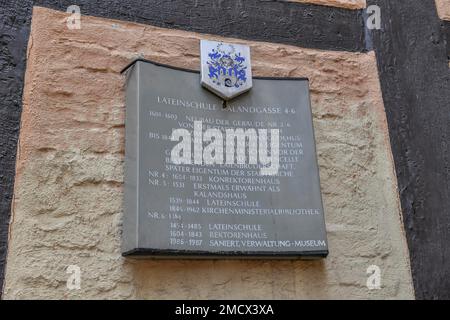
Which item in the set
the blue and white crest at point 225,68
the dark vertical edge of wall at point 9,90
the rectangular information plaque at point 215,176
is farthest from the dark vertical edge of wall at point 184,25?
the rectangular information plaque at point 215,176

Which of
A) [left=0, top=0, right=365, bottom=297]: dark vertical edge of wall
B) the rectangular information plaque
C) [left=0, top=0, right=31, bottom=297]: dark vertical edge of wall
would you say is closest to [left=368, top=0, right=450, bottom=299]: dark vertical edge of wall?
[left=0, top=0, right=365, bottom=297]: dark vertical edge of wall

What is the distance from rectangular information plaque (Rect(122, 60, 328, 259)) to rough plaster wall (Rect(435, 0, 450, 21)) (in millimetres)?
874

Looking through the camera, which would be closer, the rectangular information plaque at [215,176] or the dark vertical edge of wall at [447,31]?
the rectangular information plaque at [215,176]

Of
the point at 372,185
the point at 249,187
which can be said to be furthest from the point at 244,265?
the point at 372,185

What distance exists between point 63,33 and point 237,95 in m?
0.64

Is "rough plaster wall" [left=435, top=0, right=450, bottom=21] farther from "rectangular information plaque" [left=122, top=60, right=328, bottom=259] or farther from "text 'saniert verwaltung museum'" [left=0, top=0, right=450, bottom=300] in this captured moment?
"rectangular information plaque" [left=122, top=60, right=328, bottom=259]

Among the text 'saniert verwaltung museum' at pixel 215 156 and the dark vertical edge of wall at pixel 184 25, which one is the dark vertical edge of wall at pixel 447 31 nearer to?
the text 'saniert verwaltung museum' at pixel 215 156

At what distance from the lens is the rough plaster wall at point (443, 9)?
279cm

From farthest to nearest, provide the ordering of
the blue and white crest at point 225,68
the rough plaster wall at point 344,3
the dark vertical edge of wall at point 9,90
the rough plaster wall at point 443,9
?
the rough plaster wall at point 443,9 → the rough plaster wall at point 344,3 → the blue and white crest at point 225,68 → the dark vertical edge of wall at point 9,90

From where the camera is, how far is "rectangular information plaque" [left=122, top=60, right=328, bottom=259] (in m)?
2.05

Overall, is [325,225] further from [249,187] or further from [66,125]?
[66,125]

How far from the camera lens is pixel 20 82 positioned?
2164mm

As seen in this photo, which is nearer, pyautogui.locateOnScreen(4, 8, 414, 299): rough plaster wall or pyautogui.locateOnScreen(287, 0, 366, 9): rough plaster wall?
pyautogui.locateOnScreen(4, 8, 414, 299): rough plaster wall

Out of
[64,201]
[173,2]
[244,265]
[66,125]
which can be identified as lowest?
[244,265]
